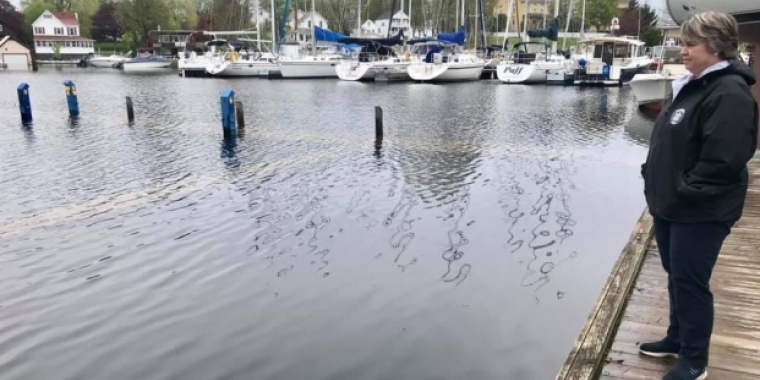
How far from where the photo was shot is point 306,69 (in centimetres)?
5078

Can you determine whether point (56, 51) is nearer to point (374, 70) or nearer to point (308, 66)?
point (308, 66)

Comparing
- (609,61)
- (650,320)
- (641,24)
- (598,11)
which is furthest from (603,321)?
(598,11)

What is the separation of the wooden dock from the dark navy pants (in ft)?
1.08

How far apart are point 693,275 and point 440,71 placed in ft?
142

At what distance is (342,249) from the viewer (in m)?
8.12

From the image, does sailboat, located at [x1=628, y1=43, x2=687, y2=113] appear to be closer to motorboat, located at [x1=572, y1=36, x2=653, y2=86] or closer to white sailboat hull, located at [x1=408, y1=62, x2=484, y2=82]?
motorboat, located at [x1=572, y1=36, x2=653, y2=86]

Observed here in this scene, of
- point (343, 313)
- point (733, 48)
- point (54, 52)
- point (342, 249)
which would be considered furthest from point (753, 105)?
point (54, 52)

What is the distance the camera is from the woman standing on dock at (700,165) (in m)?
3.08

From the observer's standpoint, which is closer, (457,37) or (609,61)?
(609,61)

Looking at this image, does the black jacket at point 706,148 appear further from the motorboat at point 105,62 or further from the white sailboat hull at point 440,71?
the motorboat at point 105,62

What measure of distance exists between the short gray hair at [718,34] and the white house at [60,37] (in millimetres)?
100097

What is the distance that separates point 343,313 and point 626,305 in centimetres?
268

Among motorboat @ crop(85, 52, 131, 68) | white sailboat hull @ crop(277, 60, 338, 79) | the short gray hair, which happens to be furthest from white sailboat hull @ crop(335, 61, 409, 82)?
the short gray hair

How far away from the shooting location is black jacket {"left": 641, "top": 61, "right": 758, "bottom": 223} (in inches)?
120
